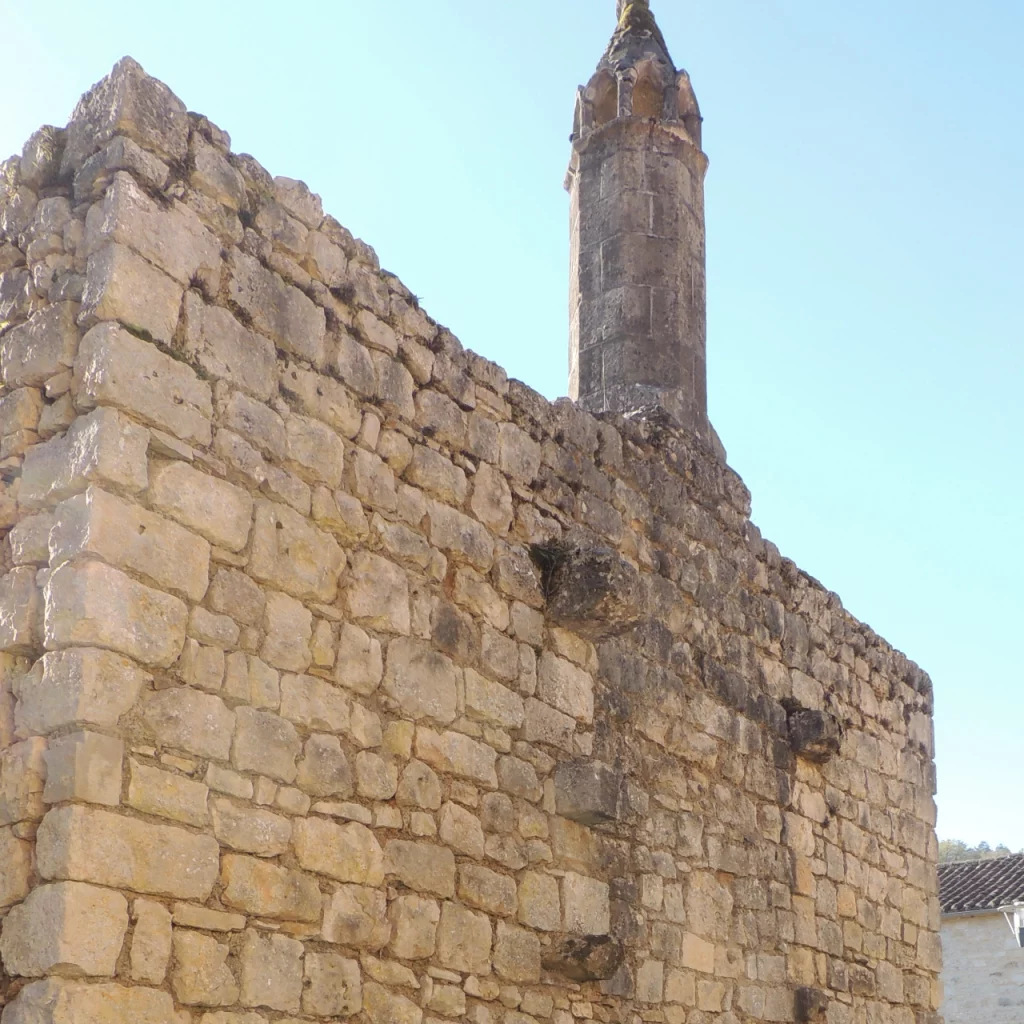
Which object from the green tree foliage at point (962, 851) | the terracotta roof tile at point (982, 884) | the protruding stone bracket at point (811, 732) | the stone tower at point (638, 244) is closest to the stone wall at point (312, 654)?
the protruding stone bracket at point (811, 732)

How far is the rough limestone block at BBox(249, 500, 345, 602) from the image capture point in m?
4.89

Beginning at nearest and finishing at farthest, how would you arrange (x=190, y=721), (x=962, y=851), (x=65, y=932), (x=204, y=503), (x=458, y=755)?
(x=65, y=932) → (x=190, y=721) → (x=204, y=503) → (x=458, y=755) → (x=962, y=851)

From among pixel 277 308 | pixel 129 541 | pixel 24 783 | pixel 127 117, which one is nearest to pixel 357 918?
pixel 24 783

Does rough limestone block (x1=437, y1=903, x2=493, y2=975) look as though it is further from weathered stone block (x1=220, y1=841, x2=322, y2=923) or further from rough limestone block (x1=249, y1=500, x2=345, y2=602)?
rough limestone block (x1=249, y1=500, x2=345, y2=602)

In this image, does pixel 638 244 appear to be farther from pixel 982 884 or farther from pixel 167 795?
pixel 982 884

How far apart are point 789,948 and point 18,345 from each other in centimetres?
535

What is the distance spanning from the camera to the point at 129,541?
14.3ft

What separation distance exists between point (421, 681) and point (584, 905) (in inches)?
54.3

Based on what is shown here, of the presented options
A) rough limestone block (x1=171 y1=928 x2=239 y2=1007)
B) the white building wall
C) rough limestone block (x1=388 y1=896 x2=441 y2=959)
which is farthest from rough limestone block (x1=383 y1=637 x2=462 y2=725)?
the white building wall

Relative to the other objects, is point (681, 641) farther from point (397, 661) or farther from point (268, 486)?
point (268, 486)

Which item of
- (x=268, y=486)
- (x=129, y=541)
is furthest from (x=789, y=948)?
(x=129, y=541)

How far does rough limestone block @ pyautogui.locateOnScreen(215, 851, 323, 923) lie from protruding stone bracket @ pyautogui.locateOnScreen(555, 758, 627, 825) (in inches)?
61.6

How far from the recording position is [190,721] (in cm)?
441

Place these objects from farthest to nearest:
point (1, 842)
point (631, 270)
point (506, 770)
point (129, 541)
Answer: point (631, 270) < point (506, 770) < point (129, 541) < point (1, 842)
